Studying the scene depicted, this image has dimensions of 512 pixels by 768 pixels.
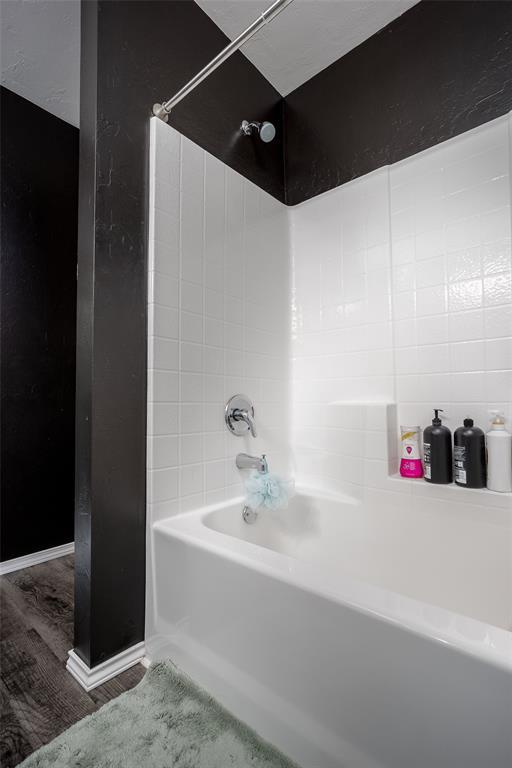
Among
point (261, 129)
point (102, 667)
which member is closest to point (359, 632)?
point (102, 667)

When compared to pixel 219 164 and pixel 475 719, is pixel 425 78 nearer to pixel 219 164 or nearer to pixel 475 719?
pixel 219 164

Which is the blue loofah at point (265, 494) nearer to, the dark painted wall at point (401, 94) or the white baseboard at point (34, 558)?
the white baseboard at point (34, 558)

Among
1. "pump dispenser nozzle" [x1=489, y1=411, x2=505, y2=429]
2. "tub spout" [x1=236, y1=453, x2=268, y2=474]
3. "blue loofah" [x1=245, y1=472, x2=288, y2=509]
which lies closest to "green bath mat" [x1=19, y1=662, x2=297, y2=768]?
"blue loofah" [x1=245, y1=472, x2=288, y2=509]

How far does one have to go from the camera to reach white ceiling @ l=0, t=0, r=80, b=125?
5.06 feet

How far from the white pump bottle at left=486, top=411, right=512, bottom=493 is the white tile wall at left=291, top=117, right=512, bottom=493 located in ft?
0.24

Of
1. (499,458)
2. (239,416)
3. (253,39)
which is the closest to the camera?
(499,458)

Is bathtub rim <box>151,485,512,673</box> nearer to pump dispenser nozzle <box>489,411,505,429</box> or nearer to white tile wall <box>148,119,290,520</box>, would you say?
white tile wall <box>148,119,290,520</box>

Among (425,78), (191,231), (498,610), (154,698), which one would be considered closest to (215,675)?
(154,698)

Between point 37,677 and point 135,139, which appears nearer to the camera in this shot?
point 37,677

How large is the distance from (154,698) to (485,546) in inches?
43.5

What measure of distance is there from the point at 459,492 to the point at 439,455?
0.14 m

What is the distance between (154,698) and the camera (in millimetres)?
985

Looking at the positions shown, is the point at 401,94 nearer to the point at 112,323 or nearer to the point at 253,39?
the point at 253,39

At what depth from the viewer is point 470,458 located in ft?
4.08
